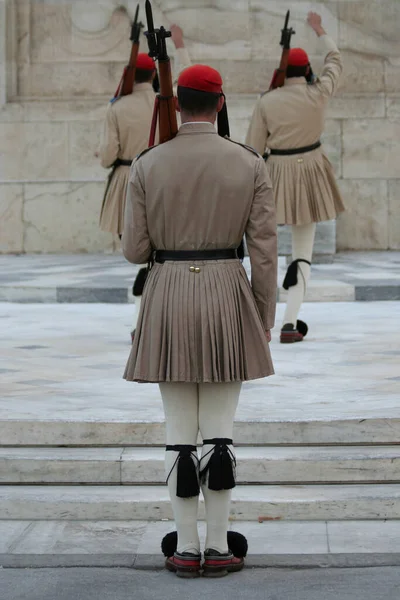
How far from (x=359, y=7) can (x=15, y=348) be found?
913cm

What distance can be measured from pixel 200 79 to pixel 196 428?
1222mm

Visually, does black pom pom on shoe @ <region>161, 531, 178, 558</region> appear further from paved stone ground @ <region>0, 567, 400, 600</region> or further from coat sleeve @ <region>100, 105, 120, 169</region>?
coat sleeve @ <region>100, 105, 120, 169</region>

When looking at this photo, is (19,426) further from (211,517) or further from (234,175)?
(234,175)

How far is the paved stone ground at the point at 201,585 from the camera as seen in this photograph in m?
4.27

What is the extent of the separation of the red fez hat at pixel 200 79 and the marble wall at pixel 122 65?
11.5 meters

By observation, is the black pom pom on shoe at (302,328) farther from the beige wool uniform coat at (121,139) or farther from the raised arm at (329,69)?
the raised arm at (329,69)

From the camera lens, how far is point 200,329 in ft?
14.4

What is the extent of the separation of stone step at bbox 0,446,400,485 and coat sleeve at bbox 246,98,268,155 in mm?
3378

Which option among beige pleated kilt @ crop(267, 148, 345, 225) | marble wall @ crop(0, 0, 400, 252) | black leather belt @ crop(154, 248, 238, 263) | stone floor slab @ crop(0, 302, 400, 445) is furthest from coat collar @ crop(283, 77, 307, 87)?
marble wall @ crop(0, 0, 400, 252)

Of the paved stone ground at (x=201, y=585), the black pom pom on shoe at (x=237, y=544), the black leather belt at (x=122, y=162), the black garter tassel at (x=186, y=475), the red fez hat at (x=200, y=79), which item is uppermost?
the red fez hat at (x=200, y=79)

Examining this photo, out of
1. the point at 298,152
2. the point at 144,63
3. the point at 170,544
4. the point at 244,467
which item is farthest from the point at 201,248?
the point at 144,63

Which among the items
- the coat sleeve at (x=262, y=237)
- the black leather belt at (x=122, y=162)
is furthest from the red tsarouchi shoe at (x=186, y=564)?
the black leather belt at (x=122, y=162)

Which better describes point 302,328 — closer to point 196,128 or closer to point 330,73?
point 330,73

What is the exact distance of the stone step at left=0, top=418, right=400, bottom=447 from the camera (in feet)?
18.7
